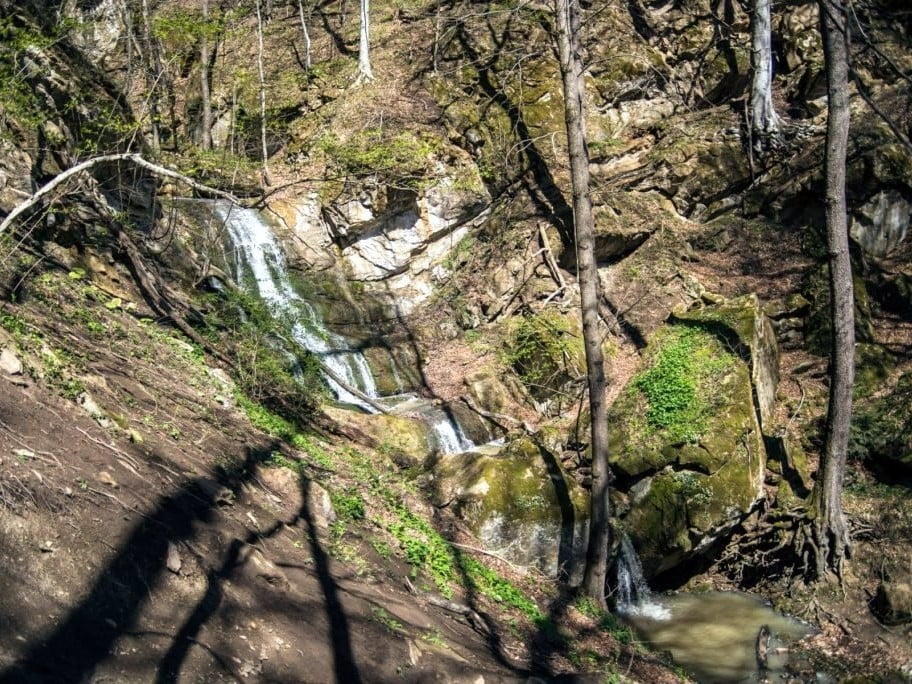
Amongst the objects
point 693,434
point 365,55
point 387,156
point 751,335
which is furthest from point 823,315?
point 365,55

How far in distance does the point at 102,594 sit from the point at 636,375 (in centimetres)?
1014

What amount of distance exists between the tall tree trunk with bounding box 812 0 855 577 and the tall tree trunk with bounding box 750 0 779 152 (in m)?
8.37

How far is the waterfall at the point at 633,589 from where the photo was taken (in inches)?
408

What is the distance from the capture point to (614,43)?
68.6ft

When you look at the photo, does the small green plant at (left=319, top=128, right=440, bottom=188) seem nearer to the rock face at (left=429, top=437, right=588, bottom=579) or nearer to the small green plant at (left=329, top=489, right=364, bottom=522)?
the rock face at (left=429, top=437, right=588, bottom=579)

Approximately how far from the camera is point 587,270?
8609 mm

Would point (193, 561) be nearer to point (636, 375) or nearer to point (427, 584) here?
point (427, 584)

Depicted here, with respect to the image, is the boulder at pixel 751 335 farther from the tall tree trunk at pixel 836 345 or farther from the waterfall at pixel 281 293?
the waterfall at pixel 281 293

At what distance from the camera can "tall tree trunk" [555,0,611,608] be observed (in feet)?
27.0

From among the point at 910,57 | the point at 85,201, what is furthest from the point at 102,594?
the point at 910,57

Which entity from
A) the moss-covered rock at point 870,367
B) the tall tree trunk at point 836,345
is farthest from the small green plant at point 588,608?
the moss-covered rock at point 870,367

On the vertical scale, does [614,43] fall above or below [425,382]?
above

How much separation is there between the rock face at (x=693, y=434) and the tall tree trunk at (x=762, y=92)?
23.7 ft

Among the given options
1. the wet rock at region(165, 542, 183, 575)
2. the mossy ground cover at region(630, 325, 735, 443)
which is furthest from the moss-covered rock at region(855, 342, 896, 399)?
the wet rock at region(165, 542, 183, 575)
